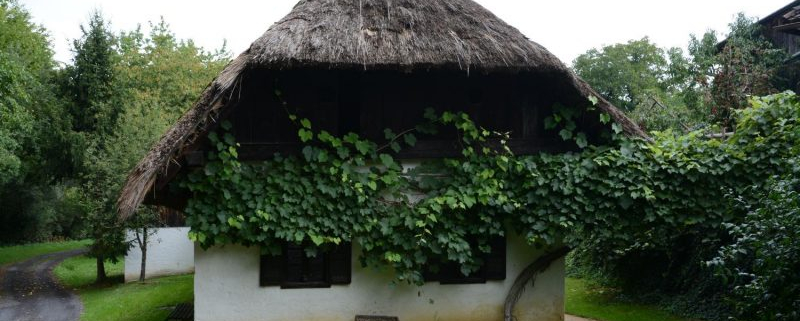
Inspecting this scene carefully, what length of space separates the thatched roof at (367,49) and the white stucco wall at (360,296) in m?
1.46

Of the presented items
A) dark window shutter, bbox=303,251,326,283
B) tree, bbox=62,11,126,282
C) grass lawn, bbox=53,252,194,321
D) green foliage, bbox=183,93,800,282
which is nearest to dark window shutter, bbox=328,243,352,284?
dark window shutter, bbox=303,251,326,283

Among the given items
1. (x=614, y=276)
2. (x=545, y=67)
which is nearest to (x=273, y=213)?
(x=545, y=67)

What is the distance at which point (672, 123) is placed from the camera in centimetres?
1814

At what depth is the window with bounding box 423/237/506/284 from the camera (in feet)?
29.5

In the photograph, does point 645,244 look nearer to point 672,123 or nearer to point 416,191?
point 416,191

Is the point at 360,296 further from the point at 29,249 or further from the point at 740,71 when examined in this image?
the point at 29,249

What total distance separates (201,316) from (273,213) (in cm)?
172

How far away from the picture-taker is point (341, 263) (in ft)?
28.8

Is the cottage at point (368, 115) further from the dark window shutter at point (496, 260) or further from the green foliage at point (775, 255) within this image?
the green foliage at point (775, 255)

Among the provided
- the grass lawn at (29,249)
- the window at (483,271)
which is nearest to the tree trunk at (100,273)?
the grass lawn at (29,249)

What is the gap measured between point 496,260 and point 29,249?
92.2 feet

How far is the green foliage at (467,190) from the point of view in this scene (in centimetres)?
816

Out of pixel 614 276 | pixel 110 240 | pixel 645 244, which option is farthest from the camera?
pixel 110 240

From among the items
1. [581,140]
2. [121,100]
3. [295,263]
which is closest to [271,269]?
[295,263]
